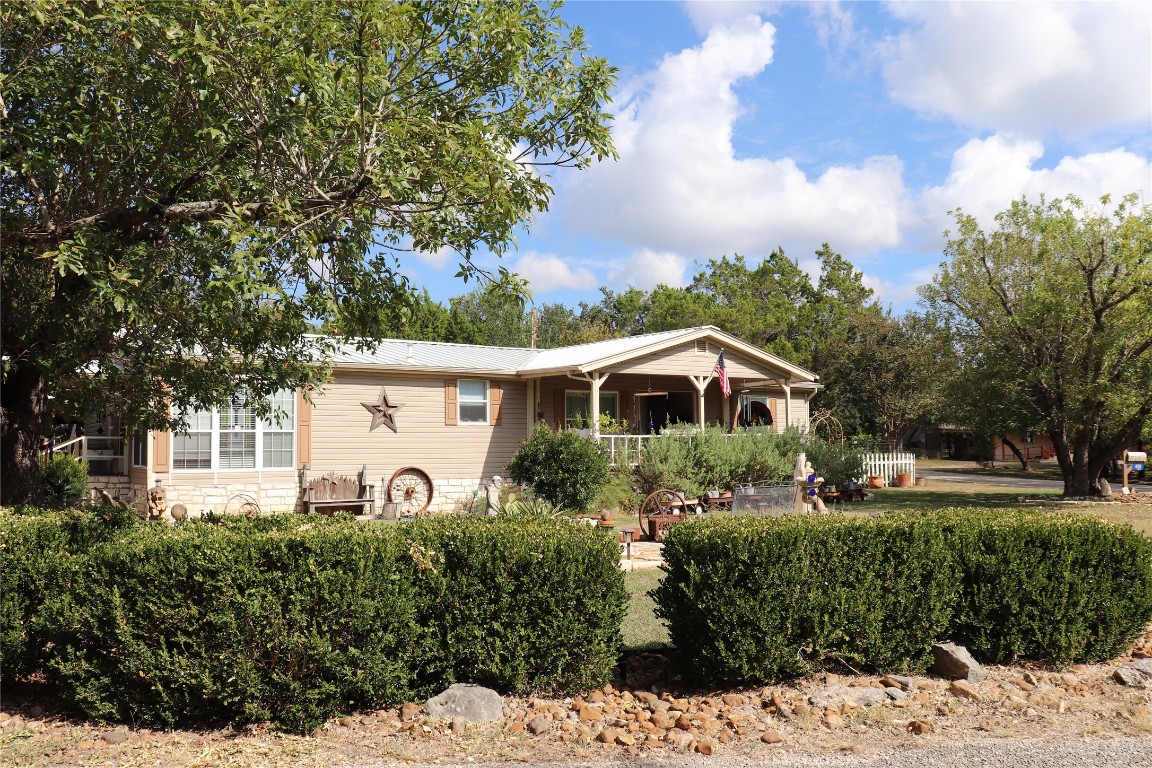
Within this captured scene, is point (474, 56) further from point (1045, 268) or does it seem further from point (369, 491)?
point (1045, 268)

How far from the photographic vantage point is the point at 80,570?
5.01 m

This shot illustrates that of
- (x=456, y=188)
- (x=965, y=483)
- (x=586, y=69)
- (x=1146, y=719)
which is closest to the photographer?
(x=1146, y=719)

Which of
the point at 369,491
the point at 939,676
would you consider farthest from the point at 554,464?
the point at 939,676

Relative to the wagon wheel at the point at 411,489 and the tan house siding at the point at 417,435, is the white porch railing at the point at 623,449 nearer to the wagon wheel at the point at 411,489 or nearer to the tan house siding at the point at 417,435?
the tan house siding at the point at 417,435

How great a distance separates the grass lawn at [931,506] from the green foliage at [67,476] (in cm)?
986

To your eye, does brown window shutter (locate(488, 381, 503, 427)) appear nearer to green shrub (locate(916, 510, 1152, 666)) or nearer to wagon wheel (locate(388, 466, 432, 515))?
wagon wheel (locate(388, 466, 432, 515))

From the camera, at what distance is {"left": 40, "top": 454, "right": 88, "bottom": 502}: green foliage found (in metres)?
14.9

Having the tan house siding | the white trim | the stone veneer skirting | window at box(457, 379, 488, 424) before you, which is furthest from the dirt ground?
window at box(457, 379, 488, 424)

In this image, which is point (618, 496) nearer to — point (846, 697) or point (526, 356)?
point (526, 356)

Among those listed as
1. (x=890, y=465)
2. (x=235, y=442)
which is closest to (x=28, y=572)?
(x=235, y=442)

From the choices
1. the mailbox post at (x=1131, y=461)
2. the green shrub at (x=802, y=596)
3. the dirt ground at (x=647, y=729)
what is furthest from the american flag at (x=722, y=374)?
the dirt ground at (x=647, y=729)

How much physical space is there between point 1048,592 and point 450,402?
47.0 ft

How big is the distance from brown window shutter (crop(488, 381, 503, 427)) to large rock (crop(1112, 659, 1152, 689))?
1485cm

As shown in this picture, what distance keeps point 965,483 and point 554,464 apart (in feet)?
58.2
